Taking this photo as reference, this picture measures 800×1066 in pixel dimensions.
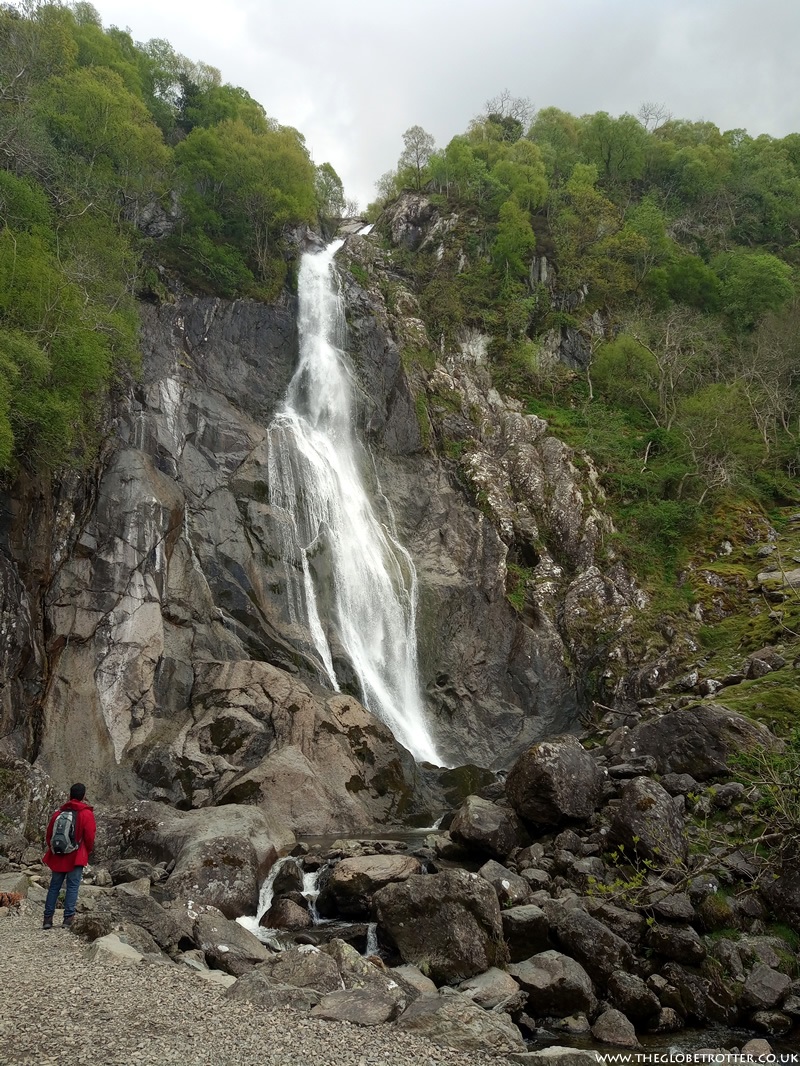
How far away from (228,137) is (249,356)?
12.8 metres

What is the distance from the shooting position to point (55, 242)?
24031 mm

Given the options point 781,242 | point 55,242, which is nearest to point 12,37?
point 55,242

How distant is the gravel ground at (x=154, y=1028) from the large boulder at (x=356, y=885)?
15.4 ft

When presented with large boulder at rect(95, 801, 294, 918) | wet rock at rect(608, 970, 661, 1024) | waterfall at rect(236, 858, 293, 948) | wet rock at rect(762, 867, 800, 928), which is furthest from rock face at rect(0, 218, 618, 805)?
wet rock at rect(762, 867, 800, 928)

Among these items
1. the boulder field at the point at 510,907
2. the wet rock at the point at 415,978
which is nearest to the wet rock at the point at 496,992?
the boulder field at the point at 510,907

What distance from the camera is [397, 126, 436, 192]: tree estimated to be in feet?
183

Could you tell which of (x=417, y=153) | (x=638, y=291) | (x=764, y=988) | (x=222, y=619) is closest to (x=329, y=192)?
(x=417, y=153)

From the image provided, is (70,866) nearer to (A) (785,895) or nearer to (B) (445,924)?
(B) (445,924)

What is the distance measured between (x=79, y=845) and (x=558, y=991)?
21.7 feet

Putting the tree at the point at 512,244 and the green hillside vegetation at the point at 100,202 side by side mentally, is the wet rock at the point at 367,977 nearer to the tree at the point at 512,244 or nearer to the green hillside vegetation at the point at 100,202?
the green hillside vegetation at the point at 100,202

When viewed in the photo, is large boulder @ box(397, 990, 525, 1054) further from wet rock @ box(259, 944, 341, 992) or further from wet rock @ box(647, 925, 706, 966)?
wet rock @ box(647, 925, 706, 966)

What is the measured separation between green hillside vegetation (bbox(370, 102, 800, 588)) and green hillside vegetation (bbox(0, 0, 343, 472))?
1225 centimetres

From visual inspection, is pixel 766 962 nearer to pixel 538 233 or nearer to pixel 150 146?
pixel 150 146

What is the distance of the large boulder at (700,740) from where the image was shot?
45.6 feet
